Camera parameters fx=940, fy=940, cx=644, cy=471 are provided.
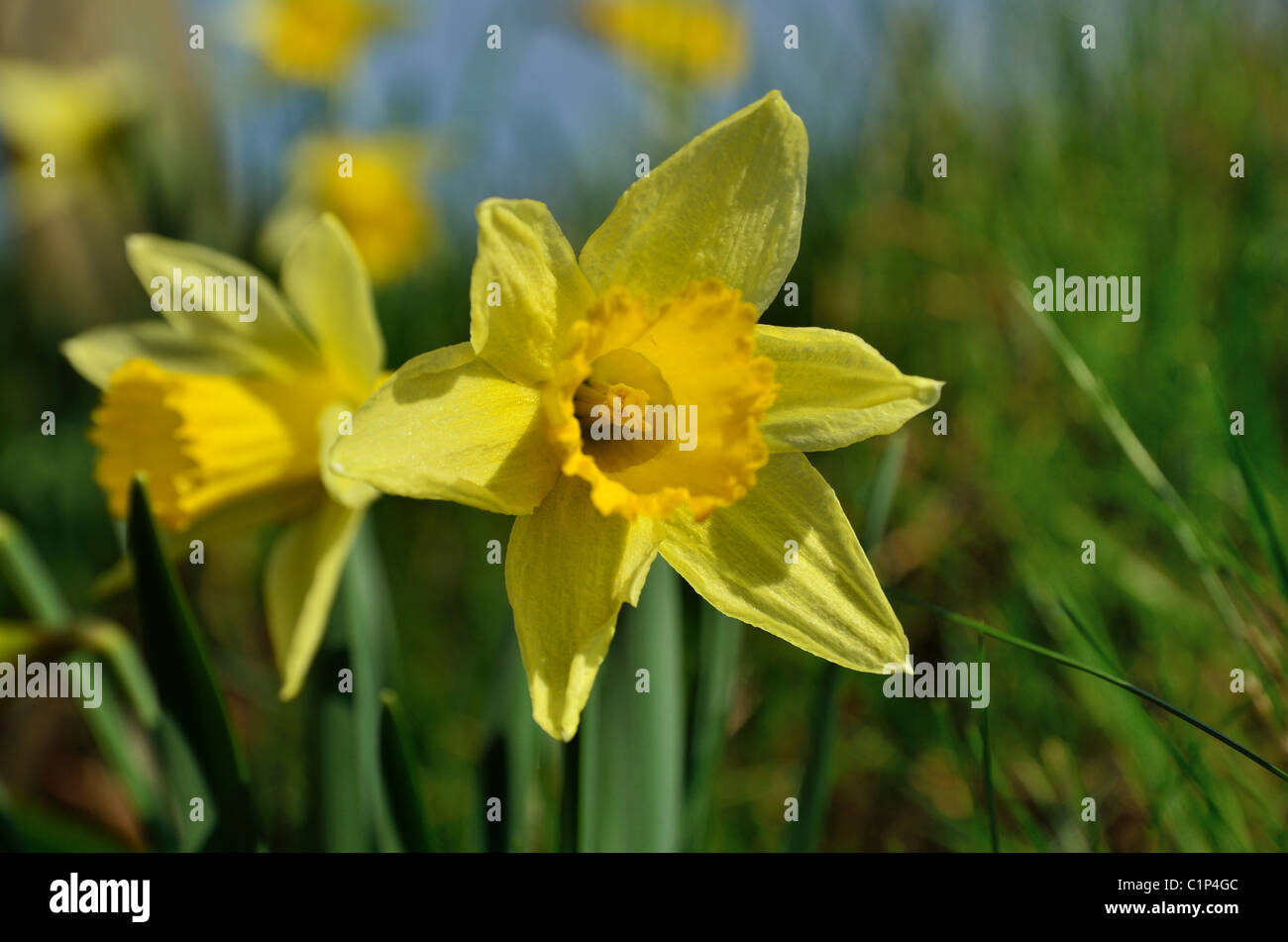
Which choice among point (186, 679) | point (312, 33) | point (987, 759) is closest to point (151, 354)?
point (186, 679)

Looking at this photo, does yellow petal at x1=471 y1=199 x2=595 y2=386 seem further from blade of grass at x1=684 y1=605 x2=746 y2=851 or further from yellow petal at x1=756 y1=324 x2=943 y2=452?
blade of grass at x1=684 y1=605 x2=746 y2=851

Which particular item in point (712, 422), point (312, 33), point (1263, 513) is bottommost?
point (1263, 513)

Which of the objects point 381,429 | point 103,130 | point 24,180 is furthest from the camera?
point 24,180

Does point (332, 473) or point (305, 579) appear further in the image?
point (305, 579)

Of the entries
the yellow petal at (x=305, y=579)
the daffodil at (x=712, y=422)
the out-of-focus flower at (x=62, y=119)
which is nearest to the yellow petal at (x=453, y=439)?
the daffodil at (x=712, y=422)

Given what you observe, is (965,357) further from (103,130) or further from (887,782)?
(103,130)

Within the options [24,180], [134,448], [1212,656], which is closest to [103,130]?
[24,180]

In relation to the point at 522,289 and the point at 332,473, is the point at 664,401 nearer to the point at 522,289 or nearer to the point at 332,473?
the point at 522,289
